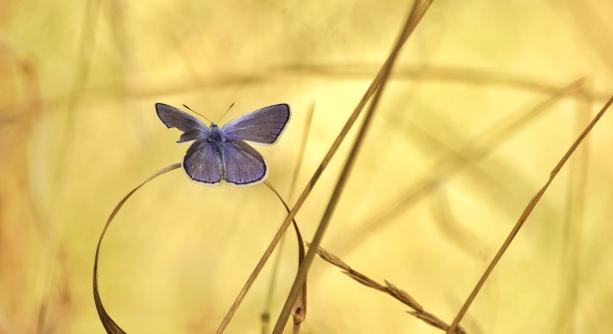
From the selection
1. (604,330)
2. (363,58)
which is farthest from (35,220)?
(604,330)

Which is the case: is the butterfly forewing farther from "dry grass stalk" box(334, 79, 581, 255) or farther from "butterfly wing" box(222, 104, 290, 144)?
"dry grass stalk" box(334, 79, 581, 255)

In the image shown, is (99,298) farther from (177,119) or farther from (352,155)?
(352,155)

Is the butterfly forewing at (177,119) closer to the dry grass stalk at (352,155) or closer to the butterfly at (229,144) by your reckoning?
the butterfly at (229,144)

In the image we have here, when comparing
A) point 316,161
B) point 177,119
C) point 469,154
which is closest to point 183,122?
point 177,119

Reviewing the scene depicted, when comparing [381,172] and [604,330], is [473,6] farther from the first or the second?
[604,330]

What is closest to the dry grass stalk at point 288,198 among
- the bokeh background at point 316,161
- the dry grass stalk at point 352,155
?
the bokeh background at point 316,161

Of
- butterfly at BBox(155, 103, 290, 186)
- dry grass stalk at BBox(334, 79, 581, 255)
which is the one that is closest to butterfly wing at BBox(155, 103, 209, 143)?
butterfly at BBox(155, 103, 290, 186)
